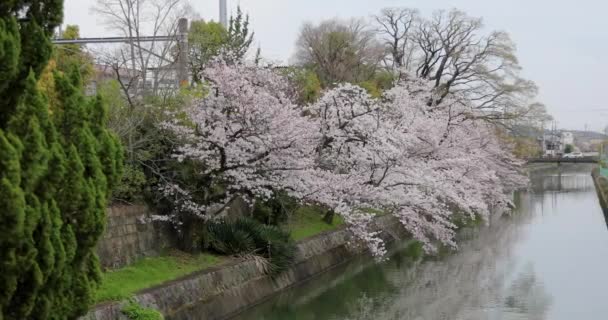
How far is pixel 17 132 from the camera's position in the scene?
5.72 metres

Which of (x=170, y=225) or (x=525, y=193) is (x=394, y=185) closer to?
(x=170, y=225)

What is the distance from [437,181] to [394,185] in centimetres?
133

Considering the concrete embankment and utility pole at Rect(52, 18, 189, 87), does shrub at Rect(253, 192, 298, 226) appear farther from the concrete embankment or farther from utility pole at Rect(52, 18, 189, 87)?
utility pole at Rect(52, 18, 189, 87)

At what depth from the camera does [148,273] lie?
11977 millimetres

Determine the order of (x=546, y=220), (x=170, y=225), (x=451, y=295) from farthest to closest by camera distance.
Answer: (x=546, y=220) → (x=451, y=295) → (x=170, y=225)

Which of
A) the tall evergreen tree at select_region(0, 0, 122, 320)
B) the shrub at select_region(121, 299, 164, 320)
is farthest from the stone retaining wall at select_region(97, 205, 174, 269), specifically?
the tall evergreen tree at select_region(0, 0, 122, 320)

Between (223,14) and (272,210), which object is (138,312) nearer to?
(272,210)

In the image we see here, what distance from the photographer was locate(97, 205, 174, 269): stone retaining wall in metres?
11.7

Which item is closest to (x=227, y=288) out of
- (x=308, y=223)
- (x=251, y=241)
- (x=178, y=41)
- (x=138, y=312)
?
(x=251, y=241)

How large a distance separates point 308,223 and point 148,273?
8673 mm

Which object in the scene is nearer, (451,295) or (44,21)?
(44,21)

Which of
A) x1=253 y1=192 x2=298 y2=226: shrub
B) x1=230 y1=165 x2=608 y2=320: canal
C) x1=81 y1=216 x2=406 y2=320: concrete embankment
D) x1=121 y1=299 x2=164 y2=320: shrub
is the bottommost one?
x1=230 y1=165 x2=608 y2=320: canal

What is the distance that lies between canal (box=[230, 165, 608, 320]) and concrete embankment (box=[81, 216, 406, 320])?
28 centimetres

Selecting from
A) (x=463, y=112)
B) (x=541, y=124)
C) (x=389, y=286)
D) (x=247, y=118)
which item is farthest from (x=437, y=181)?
(x=541, y=124)
